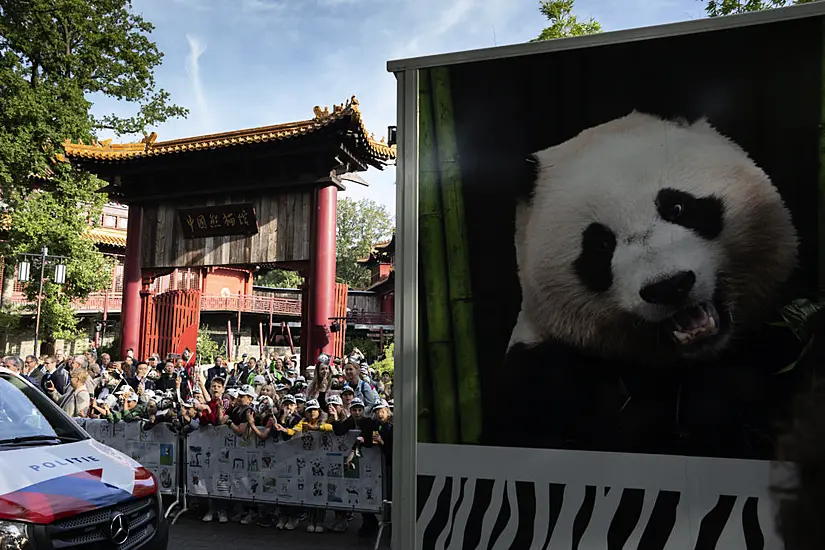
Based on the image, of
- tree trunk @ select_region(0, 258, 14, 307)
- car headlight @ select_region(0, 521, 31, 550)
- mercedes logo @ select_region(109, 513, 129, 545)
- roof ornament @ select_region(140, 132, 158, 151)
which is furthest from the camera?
tree trunk @ select_region(0, 258, 14, 307)

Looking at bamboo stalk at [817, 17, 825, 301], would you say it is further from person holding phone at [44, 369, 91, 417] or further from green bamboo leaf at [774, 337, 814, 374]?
person holding phone at [44, 369, 91, 417]

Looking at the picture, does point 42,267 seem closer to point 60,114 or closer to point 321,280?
point 60,114

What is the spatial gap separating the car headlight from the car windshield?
33.8 inches

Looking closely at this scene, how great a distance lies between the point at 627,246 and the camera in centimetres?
325

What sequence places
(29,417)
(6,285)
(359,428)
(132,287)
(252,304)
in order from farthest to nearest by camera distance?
(252,304) → (6,285) → (132,287) → (359,428) → (29,417)

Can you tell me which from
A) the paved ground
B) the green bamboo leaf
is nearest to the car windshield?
the paved ground

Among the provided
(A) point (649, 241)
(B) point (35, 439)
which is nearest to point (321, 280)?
(B) point (35, 439)

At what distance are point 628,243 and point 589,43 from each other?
112cm

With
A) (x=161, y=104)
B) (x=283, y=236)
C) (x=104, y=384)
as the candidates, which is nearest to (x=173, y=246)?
(x=283, y=236)

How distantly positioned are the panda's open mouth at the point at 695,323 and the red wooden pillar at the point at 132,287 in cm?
1742

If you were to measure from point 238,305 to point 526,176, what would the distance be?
1352 inches

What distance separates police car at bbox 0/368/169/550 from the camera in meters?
3.63

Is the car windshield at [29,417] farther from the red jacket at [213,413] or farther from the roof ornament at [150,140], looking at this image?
the roof ornament at [150,140]

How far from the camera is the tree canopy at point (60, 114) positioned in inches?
784
